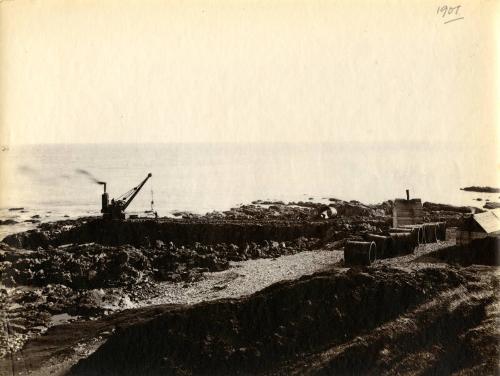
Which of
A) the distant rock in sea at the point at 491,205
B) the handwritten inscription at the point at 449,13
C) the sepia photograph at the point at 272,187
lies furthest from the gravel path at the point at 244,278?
the handwritten inscription at the point at 449,13

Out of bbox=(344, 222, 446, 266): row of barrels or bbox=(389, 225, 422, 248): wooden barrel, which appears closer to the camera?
bbox=(344, 222, 446, 266): row of barrels

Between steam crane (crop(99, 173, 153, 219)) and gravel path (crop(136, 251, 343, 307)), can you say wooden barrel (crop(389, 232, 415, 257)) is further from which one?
steam crane (crop(99, 173, 153, 219))

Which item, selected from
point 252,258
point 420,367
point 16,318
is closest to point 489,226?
point 420,367

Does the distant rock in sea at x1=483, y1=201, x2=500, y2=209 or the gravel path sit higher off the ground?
the distant rock in sea at x1=483, y1=201, x2=500, y2=209

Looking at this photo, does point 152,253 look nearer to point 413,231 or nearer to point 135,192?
point 135,192

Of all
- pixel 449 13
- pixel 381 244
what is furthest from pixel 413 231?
pixel 449 13

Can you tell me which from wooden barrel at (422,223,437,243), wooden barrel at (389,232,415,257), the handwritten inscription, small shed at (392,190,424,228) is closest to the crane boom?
wooden barrel at (389,232,415,257)
